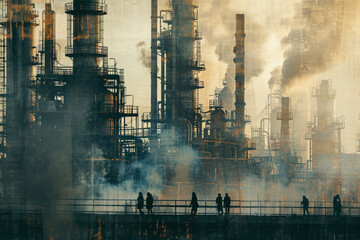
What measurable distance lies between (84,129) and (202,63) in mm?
11173

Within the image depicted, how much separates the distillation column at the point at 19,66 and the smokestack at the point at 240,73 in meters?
14.5

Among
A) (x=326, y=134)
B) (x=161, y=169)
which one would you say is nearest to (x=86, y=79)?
(x=161, y=169)

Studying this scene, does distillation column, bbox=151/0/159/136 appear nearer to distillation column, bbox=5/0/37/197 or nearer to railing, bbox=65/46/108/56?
railing, bbox=65/46/108/56

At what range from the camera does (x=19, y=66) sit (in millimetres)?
52062

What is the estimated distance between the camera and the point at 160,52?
53688mm

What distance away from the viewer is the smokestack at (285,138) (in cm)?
5881

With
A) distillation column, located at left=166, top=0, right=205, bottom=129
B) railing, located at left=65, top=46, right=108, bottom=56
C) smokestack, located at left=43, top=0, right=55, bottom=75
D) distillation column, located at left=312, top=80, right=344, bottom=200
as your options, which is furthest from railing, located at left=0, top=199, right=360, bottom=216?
distillation column, located at left=312, top=80, right=344, bottom=200

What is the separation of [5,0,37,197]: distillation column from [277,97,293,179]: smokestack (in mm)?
19372

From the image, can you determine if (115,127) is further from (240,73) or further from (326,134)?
(326,134)

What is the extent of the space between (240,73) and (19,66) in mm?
15816

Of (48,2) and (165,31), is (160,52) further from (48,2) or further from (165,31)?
(48,2)

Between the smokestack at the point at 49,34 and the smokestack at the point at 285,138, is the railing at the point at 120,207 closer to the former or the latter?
the smokestack at the point at 285,138

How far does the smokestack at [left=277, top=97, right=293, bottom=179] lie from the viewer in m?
58.8

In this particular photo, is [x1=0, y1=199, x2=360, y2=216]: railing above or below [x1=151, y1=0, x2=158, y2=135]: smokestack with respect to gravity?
below
